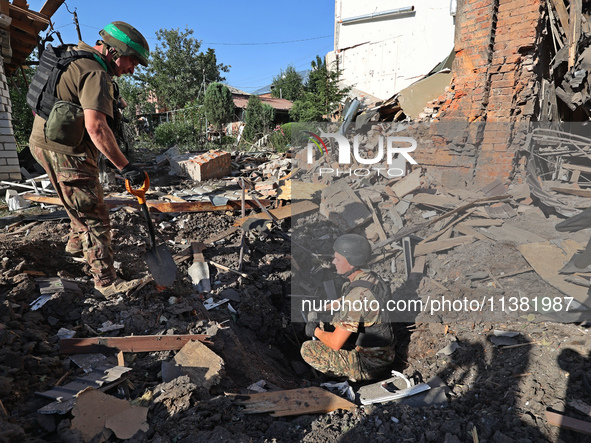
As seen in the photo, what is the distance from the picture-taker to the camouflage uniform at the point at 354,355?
116 inches

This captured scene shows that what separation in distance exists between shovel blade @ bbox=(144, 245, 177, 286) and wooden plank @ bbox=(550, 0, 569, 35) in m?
6.65

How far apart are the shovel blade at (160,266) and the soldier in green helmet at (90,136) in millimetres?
263

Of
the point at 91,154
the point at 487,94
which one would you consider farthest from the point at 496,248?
the point at 91,154

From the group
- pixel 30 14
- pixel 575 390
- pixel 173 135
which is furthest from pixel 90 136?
pixel 173 135

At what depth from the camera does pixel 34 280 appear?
3.00 m

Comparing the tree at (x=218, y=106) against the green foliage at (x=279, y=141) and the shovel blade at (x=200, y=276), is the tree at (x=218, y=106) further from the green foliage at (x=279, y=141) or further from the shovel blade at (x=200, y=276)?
the shovel blade at (x=200, y=276)

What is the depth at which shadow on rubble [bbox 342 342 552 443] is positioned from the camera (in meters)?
2.06

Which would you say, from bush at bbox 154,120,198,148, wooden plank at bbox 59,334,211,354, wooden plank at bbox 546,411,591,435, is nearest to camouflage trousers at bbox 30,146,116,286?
wooden plank at bbox 59,334,211,354

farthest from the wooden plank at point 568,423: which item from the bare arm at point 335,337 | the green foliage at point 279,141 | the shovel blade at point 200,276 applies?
the green foliage at point 279,141

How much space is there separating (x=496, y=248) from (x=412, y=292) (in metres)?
1.08

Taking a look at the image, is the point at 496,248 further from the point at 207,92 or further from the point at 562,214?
the point at 207,92

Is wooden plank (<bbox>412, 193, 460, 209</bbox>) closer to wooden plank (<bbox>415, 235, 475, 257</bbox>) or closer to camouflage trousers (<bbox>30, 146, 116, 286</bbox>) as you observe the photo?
wooden plank (<bbox>415, 235, 475, 257</bbox>)

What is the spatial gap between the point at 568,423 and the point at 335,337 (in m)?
1.62

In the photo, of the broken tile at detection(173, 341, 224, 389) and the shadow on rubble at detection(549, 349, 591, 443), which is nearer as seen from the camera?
the shadow on rubble at detection(549, 349, 591, 443)
